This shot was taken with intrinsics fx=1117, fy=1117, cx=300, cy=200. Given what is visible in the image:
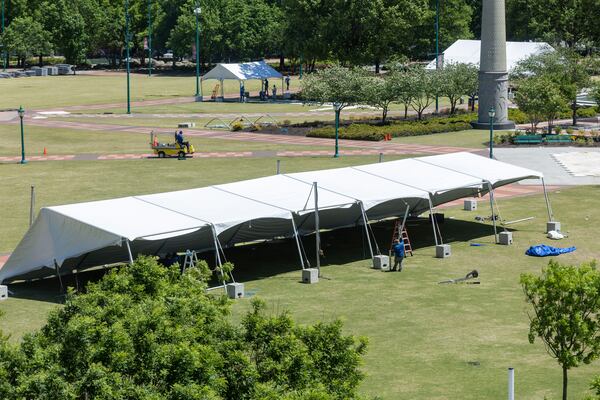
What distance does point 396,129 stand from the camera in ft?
251

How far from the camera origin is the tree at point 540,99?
2857 inches

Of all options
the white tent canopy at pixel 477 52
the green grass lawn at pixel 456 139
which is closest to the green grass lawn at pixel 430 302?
the green grass lawn at pixel 456 139

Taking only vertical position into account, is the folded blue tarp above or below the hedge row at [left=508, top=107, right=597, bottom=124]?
below

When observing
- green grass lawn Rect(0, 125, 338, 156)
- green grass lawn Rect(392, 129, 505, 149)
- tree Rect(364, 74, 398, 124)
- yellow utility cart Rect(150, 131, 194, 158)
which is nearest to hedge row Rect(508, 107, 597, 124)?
green grass lawn Rect(392, 129, 505, 149)

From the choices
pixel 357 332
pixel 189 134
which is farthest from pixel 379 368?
pixel 189 134

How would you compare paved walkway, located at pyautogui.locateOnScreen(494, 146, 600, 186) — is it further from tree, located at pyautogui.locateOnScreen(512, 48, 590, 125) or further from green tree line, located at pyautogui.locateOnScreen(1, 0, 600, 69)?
green tree line, located at pyautogui.locateOnScreen(1, 0, 600, 69)

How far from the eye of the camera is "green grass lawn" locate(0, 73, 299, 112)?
104000mm

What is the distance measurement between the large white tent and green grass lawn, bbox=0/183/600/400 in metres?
1.27

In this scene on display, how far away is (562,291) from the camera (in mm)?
22078

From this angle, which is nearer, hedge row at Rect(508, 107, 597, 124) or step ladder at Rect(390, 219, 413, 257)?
step ladder at Rect(390, 219, 413, 257)

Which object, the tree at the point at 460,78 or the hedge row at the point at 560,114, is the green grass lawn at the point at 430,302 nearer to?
the hedge row at the point at 560,114

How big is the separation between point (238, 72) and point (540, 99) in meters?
35.7

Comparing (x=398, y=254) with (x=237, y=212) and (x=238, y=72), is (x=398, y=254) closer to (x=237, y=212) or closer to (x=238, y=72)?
(x=237, y=212)

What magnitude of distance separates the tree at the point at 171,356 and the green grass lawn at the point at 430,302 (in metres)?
6.18
